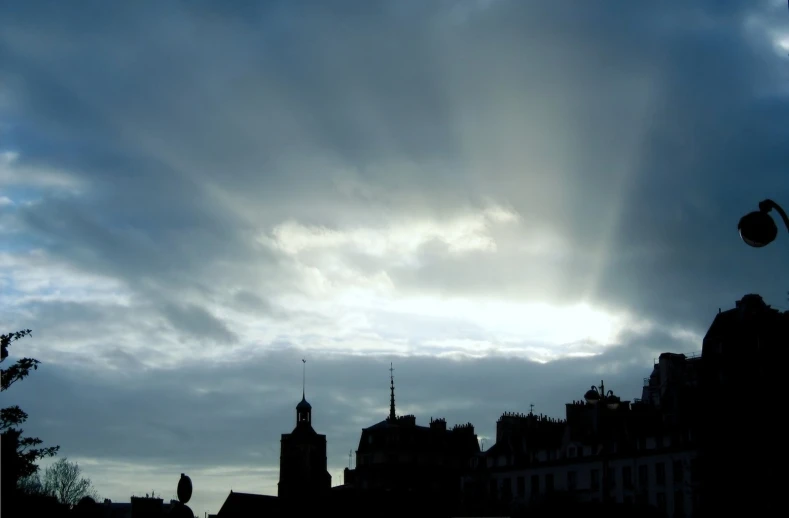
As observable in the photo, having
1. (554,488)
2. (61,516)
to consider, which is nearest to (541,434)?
(554,488)

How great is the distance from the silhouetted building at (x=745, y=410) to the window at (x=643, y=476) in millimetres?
8005

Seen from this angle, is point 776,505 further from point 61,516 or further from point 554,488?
point 61,516

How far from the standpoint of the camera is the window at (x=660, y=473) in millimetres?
81375

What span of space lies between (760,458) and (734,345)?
15.3m

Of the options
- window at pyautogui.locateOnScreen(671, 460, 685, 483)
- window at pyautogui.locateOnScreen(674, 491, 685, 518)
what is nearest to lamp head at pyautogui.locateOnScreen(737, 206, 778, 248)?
window at pyautogui.locateOnScreen(674, 491, 685, 518)

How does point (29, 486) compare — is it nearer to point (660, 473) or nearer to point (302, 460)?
point (302, 460)

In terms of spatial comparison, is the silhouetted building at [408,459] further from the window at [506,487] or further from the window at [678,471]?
the window at [678,471]

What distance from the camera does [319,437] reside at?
16162 centimetres

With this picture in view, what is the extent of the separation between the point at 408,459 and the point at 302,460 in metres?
30.9

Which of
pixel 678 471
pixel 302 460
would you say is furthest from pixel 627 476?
pixel 302 460

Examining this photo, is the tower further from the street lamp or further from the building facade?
the street lamp

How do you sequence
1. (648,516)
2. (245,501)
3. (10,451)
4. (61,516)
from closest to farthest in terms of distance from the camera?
1. (10,451)
2. (61,516)
3. (648,516)
4. (245,501)

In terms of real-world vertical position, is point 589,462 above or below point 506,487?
above

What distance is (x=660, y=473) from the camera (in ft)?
269
